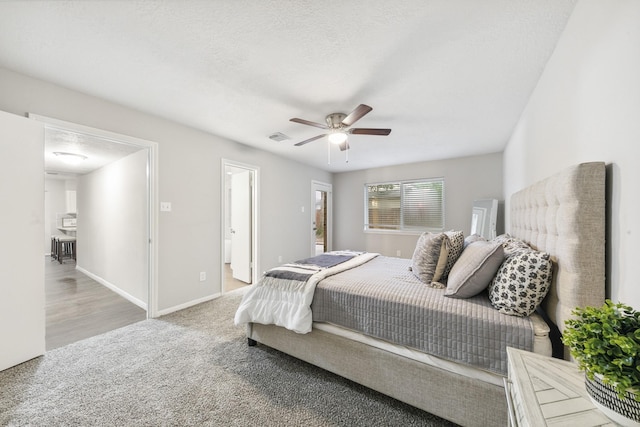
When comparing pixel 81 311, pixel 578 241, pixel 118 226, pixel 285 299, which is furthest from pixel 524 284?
pixel 118 226

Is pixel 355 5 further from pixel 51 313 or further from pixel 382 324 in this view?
pixel 51 313

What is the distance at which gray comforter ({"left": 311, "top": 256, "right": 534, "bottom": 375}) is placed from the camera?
49.8 inches

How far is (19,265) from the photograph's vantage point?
199 centimetres

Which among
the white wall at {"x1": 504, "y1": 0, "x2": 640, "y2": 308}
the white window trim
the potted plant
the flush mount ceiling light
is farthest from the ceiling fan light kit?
the flush mount ceiling light

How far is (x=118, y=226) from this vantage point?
3867 millimetres

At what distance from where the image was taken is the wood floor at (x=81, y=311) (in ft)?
8.32

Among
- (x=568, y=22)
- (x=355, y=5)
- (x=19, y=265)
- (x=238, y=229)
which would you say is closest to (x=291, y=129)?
(x=355, y=5)

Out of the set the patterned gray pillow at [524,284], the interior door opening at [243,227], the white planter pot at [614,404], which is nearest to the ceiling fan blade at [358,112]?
the patterned gray pillow at [524,284]

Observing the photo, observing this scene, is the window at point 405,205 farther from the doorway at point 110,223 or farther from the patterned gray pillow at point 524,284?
the doorway at point 110,223

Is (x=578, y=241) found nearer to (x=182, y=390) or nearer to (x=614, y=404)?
(x=614, y=404)

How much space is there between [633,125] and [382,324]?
4.84 feet

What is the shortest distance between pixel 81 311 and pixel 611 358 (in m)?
4.59

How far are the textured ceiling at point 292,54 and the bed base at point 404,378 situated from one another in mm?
2077

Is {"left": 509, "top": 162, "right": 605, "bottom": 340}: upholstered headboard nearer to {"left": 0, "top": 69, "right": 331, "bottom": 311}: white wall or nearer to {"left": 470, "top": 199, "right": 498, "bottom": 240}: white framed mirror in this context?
{"left": 470, "top": 199, "right": 498, "bottom": 240}: white framed mirror
